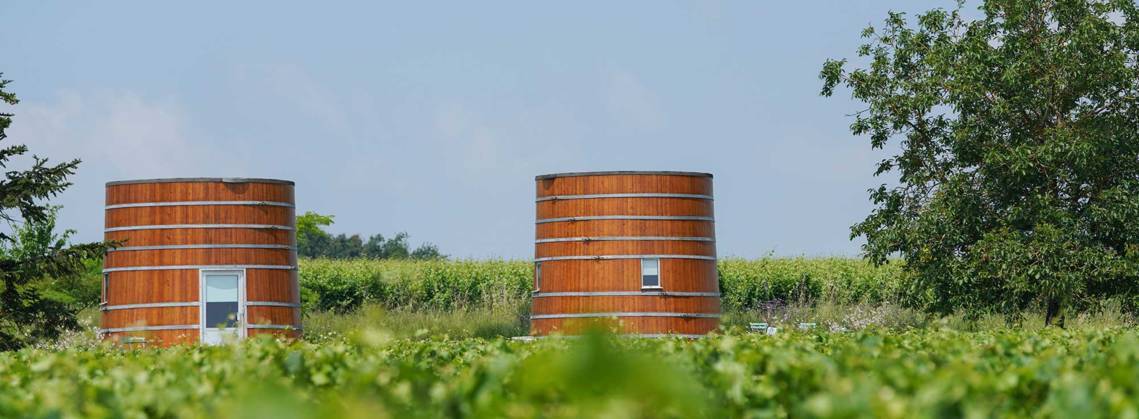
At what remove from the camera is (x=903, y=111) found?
2247 centimetres

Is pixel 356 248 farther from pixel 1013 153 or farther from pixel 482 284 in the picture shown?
pixel 1013 153

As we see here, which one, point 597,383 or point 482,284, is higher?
point 482,284

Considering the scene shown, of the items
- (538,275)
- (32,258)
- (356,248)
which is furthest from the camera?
(356,248)

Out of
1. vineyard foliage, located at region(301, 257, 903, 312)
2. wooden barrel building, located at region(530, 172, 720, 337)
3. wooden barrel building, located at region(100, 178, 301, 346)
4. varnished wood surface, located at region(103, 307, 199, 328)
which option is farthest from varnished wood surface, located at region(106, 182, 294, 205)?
vineyard foliage, located at region(301, 257, 903, 312)

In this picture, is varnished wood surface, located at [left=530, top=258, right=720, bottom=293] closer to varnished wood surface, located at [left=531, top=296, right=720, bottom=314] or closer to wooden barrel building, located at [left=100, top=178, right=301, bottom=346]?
varnished wood surface, located at [left=531, top=296, right=720, bottom=314]

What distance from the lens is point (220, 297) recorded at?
21.6 m

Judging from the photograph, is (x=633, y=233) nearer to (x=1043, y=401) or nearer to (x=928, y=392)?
(x=1043, y=401)

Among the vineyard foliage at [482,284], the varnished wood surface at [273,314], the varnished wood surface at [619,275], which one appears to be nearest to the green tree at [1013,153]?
the varnished wood surface at [619,275]

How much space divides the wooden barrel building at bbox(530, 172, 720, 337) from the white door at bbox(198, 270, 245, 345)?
5.41 m

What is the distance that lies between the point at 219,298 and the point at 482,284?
1631 centimetres

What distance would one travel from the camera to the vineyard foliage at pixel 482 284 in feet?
123

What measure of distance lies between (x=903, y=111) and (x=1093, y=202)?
3261 mm

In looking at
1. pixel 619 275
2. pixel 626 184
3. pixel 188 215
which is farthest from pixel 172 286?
pixel 626 184

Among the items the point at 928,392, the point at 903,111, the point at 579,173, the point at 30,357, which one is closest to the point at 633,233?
the point at 579,173
